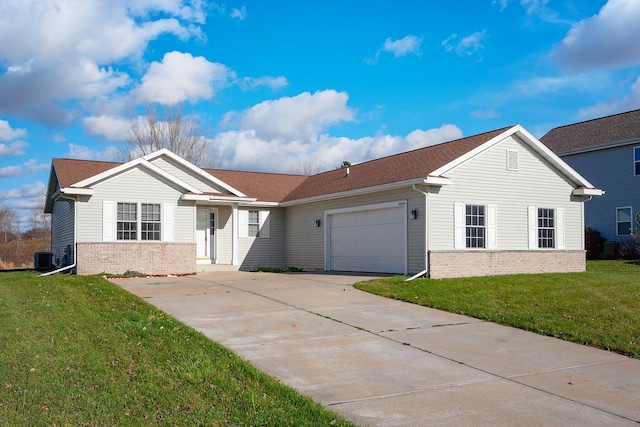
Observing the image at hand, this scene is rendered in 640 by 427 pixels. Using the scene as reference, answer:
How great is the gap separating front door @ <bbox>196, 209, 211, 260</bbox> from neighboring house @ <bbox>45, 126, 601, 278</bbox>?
2.3 inches

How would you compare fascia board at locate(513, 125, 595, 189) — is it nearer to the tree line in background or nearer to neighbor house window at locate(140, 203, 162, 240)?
neighbor house window at locate(140, 203, 162, 240)

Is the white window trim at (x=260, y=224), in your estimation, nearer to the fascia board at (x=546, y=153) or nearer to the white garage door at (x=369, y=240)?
the white garage door at (x=369, y=240)

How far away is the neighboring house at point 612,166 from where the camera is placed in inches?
1077

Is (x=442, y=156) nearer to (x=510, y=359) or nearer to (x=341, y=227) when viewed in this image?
(x=341, y=227)

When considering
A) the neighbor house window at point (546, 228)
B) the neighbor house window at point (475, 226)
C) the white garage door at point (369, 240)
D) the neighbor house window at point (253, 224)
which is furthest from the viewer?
the neighbor house window at point (253, 224)

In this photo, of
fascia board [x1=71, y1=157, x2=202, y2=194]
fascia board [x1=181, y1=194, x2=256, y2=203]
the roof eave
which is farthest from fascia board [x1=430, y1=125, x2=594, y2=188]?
fascia board [x1=71, y1=157, x2=202, y2=194]

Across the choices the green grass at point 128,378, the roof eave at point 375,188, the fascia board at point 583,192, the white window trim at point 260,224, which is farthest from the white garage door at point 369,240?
the green grass at point 128,378

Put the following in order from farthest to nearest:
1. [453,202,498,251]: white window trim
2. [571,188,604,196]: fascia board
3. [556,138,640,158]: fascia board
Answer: [556,138,640,158]: fascia board, [571,188,604,196]: fascia board, [453,202,498,251]: white window trim

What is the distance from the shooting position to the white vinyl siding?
17.7m

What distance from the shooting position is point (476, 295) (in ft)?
45.3

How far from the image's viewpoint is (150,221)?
19.6 m


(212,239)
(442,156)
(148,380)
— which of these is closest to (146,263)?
(212,239)

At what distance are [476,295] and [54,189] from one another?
17.6 meters

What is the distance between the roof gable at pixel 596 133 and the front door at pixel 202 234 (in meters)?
18.6
